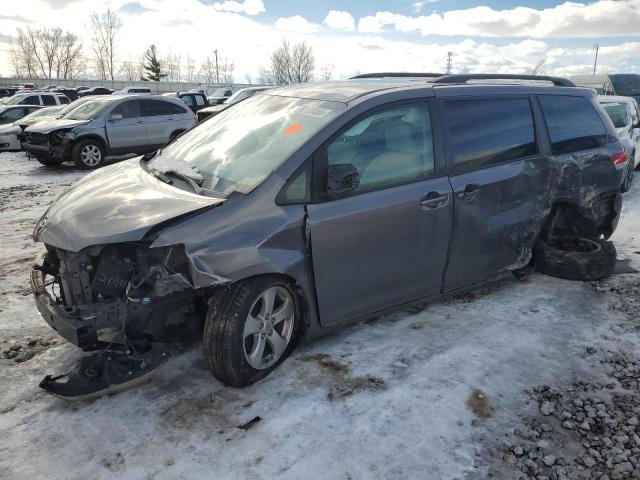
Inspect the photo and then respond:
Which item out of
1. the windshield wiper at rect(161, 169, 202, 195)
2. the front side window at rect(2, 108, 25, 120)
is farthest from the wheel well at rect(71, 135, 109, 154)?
the windshield wiper at rect(161, 169, 202, 195)

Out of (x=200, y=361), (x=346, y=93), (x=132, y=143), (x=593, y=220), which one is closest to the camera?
(x=200, y=361)

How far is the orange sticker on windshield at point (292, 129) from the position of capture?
134 inches

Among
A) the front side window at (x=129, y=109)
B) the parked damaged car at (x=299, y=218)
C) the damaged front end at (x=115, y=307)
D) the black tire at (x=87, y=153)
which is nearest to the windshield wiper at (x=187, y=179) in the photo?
the parked damaged car at (x=299, y=218)

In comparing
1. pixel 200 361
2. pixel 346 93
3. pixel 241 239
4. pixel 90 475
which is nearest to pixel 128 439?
pixel 90 475

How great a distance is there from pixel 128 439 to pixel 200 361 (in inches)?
31.2

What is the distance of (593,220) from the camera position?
16.5 feet

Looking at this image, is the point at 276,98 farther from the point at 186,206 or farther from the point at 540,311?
the point at 540,311

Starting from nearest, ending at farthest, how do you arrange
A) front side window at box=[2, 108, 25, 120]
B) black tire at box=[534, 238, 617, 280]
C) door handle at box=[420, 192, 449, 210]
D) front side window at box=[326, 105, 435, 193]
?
front side window at box=[326, 105, 435, 193] < door handle at box=[420, 192, 449, 210] < black tire at box=[534, 238, 617, 280] < front side window at box=[2, 108, 25, 120]

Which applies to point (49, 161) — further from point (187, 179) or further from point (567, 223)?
point (567, 223)

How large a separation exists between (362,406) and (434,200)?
5.01ft

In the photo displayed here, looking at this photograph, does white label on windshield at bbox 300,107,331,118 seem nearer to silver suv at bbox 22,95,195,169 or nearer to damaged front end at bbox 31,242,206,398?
damaged front end at bbox 31,242,206,398

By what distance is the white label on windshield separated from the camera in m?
3.45

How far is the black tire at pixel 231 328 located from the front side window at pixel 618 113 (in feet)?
32.1

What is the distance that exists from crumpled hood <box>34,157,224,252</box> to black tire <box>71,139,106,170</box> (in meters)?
9.18
